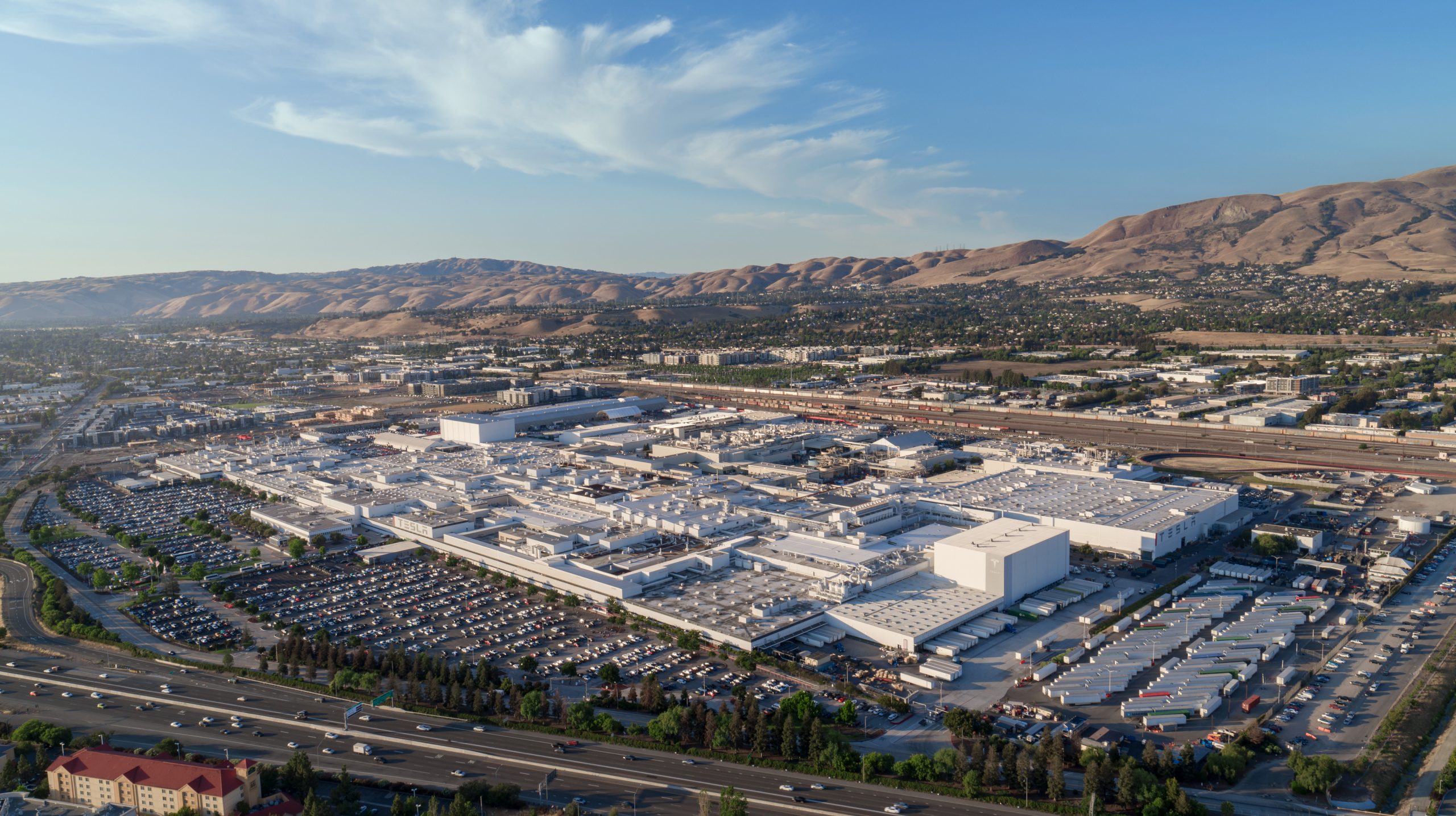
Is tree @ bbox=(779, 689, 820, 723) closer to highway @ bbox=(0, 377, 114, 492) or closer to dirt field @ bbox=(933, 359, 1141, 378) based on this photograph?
highway @ bbox=(0, 377, 114, 492)

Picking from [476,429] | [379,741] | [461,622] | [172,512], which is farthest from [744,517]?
[172,512]

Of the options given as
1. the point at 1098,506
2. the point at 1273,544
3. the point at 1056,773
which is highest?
the point at 1098,506

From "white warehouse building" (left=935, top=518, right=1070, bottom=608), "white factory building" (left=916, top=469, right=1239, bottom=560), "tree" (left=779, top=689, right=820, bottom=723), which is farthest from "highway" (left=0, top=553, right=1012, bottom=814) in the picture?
"white factory building" (left=916, top=469, right=1239, bottom=560)

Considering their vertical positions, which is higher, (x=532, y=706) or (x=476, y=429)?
(x=476, y=429)

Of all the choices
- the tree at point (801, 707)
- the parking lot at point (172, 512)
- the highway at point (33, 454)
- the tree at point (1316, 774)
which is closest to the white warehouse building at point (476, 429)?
the parking lot at point (172, 512)

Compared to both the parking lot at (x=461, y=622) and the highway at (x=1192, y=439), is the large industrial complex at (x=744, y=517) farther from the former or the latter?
the highway at (x=1192, y=439)

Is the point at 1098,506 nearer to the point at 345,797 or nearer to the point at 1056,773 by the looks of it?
the point at 1056,773

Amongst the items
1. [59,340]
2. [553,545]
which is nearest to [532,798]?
[553,545]
